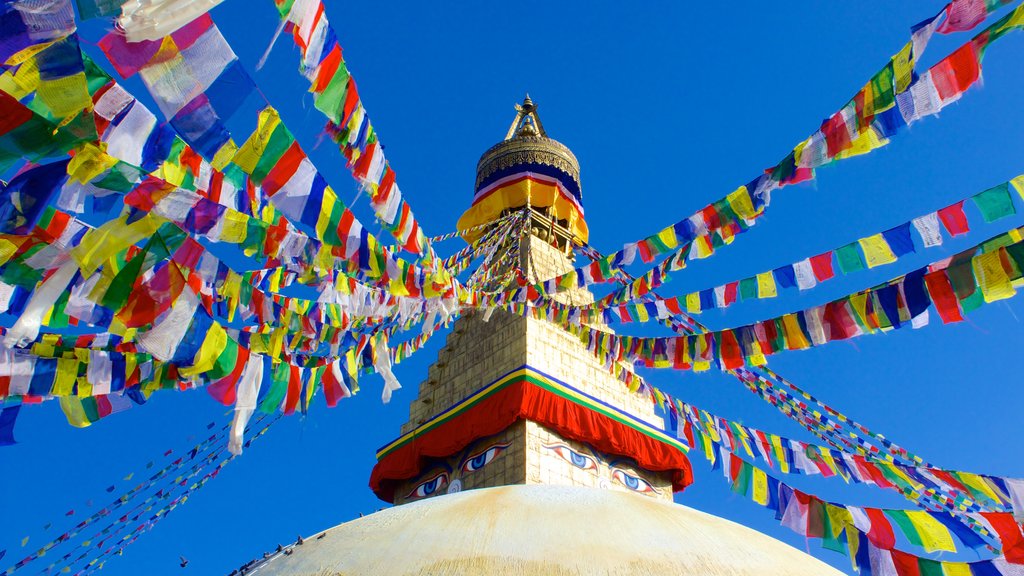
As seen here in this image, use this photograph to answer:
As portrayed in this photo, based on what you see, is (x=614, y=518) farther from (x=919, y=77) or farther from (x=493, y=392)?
(x=493, y=392)

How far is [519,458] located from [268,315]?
4480 millimetres

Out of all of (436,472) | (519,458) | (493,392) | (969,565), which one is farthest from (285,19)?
(436,472)

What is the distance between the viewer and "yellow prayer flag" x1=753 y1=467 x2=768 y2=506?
6.84m

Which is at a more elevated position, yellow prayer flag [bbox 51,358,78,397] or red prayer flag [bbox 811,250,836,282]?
red prayer flag [bbox 811,250,836,282]

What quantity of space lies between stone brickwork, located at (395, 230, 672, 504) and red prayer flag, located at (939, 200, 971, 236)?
5.03 m

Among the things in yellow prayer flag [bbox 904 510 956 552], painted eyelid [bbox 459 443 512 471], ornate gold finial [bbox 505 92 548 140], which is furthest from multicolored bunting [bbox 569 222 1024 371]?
ornate gold finial [bbox 505 92 548 140]

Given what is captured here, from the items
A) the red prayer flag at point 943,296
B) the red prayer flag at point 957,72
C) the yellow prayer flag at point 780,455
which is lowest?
the yellow prayer flag at point 780,455

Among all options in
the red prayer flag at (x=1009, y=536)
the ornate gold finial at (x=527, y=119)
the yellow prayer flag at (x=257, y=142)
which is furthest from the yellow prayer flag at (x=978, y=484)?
the ornate gold finial at (x=527, y=119)

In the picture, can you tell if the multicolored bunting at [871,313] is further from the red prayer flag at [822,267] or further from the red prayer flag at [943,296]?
the red prayer flag at [822,267]

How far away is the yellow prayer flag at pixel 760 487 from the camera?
6844 millimetres

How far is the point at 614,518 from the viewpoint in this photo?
461 cm

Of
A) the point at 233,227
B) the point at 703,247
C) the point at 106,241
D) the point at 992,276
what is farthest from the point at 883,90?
the point at 106,241

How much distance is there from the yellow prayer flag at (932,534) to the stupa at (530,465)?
45.4 inches

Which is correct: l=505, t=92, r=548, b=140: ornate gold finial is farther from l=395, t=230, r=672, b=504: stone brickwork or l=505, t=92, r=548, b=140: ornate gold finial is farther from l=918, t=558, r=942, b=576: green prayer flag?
l=918, t=558, r=942, b=576: green prayer flag
